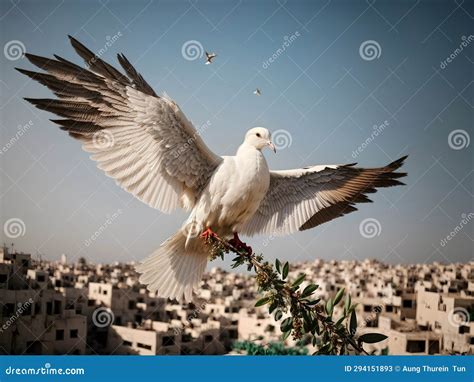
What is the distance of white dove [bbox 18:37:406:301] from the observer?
2.27m

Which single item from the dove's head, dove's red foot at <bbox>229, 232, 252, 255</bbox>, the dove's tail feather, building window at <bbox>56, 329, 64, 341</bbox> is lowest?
building window at <bbox>56, 329, 64, 341</bbox>

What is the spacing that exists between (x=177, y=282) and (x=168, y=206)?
1.08 ft

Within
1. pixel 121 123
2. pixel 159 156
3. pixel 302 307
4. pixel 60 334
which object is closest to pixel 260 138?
pixel 159 156

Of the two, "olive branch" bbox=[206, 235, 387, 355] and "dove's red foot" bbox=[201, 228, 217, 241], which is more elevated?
"dove's red foot" bbox=[201, 228, 217, 241]

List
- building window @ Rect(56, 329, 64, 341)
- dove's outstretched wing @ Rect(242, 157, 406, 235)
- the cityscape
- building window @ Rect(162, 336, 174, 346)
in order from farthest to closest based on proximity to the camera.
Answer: building window @ Rect(162, 336, 174, 346)
building window @ Rect(56, 329, 64, 341)
the cityscape
dove's outstretched wing @ Rect(242, 157, 406, 235)

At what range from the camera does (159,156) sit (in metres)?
2.32

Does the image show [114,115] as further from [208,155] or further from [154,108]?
[208,155]

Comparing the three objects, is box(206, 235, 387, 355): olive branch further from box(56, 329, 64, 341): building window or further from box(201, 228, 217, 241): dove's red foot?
box(56, 329, 64, 341): building window

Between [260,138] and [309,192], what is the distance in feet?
1.51

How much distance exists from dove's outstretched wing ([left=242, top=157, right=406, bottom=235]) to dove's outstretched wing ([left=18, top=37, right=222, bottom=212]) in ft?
1.47

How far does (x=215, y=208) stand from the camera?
7.72 ft

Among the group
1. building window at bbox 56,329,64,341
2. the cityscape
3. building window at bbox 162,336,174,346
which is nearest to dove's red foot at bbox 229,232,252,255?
the cityscape

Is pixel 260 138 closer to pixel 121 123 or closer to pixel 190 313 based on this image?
pixel 121 123
